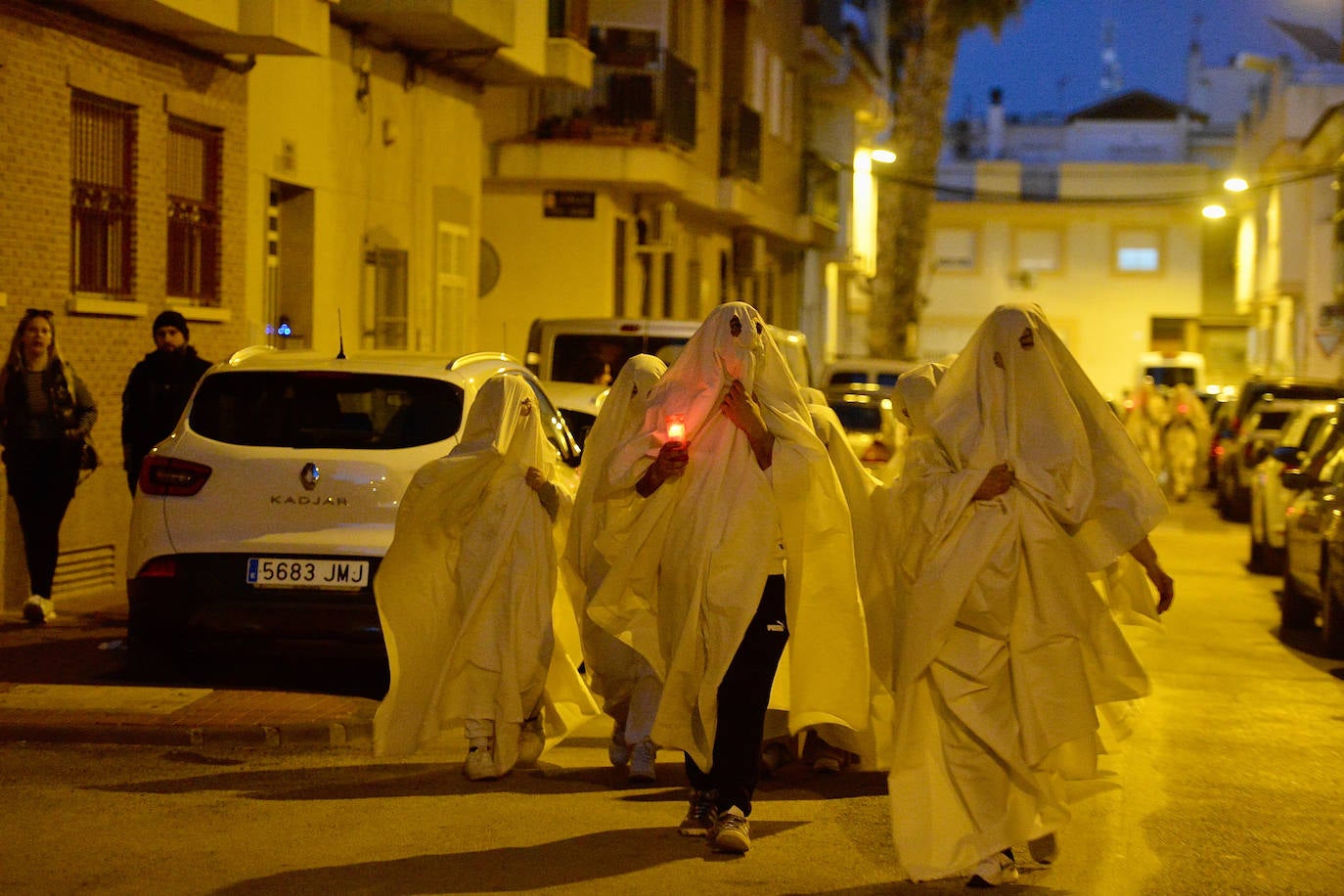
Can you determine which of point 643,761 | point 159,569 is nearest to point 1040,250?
point 159,569

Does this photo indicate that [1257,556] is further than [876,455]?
Yes

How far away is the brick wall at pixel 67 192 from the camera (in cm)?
Answer: 1294

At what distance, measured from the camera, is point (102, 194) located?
46.5 ft

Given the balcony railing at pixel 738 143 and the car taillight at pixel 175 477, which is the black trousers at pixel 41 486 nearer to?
the car taillight at pixel 175 477

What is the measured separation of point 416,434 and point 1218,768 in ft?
13.7

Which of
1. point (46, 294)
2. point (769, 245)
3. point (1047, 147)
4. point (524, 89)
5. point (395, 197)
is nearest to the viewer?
point (46, 294)

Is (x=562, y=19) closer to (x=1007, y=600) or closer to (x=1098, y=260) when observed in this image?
(x=1007, y=600)

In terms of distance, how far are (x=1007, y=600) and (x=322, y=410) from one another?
14.5 feet

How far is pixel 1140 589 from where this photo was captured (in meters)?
8.38

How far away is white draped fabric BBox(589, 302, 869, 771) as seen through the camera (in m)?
6.78

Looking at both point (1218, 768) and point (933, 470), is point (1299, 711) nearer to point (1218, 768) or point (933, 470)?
point (1218, 768)

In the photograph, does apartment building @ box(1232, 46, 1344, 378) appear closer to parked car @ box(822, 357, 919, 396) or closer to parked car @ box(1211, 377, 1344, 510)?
parked car @ box(1211, 377, 1344, 510)

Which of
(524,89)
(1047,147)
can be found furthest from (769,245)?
(1047,147)

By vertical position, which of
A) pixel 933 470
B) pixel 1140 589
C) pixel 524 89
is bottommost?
pixel 1140 589
